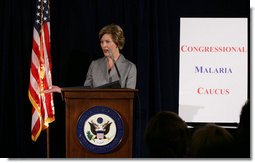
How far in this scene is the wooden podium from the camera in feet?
11.4

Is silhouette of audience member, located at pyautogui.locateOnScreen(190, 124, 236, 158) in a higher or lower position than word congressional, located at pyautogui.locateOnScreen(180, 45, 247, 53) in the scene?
lower

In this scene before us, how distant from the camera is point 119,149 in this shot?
349 cm

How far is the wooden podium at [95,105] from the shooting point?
3.48m

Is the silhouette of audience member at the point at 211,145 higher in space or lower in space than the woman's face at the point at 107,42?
lower

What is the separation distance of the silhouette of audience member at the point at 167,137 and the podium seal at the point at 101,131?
128 centimetres

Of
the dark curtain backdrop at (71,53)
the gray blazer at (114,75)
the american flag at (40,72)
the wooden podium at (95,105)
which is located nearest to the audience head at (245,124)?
the wooden podium at (95,105)

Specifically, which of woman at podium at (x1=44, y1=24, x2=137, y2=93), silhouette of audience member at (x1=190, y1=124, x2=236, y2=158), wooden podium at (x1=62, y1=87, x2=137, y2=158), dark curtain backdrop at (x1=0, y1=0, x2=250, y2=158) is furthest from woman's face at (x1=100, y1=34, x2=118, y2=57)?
silhouette of audience member at (x1=190, y1=124, x2=236, y2=158)

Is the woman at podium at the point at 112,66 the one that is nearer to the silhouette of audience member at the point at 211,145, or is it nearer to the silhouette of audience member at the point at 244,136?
the silhouette of audience member at the point at 244,136

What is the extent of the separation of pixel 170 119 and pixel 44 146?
3.53m

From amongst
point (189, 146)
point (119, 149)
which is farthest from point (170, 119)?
point (119, 149)

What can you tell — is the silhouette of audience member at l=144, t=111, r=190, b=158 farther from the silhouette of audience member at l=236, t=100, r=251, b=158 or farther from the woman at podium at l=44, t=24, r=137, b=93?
the woman at podium at l=44, t=24, r=137, b=93

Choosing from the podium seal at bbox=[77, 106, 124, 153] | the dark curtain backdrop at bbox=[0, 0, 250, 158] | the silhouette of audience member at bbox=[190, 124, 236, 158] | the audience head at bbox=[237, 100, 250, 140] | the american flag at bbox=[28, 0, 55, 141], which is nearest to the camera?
the silhouette of audience member at bbox=[190, 124, 236, 158]

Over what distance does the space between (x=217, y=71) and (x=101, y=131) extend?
2375mm

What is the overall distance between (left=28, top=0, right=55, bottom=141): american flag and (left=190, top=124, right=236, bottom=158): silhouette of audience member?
2.92 meters
